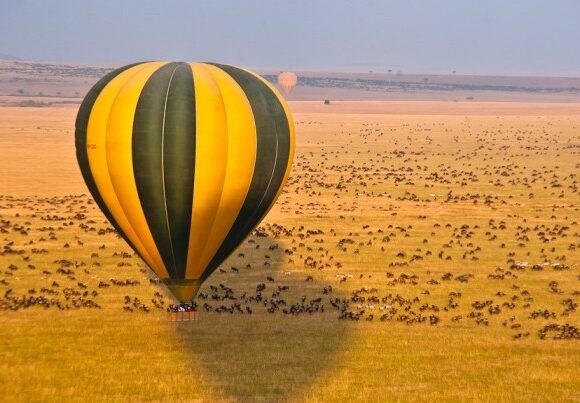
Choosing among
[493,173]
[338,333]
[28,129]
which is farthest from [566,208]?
[28,129]

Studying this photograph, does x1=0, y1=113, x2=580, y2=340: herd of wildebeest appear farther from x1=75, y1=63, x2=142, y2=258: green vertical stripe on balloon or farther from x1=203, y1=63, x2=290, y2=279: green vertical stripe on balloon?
x1=75, y1=63, x2=142, y2=258: green vertical stripe on balloon

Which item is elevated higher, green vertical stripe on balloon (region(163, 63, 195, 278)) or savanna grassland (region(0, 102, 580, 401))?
green vertical stripe on balloon (region(163, 63, 195, 278))

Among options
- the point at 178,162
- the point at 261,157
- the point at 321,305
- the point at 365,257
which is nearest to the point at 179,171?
the point at 178,162

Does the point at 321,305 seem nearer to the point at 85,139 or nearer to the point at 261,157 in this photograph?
the point at 261,157

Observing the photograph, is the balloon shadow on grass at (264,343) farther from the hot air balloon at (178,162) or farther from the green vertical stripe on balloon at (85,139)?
the green vertical stripe on balloon at (85,139)

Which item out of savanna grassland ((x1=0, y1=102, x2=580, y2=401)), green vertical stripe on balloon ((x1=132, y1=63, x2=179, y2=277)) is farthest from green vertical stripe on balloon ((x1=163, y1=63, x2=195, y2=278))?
savanna grassland ((x1=0, y1=102, x2=580, y2=401))
